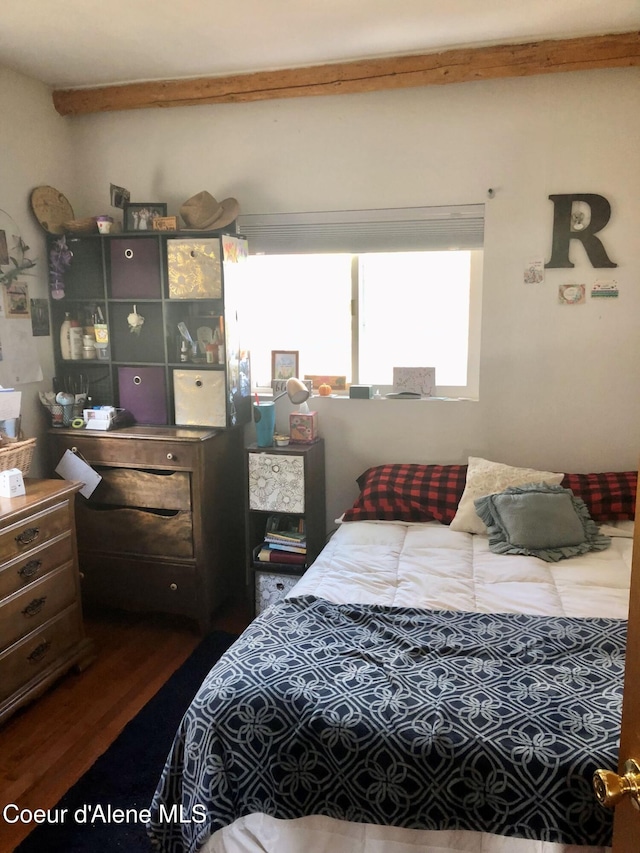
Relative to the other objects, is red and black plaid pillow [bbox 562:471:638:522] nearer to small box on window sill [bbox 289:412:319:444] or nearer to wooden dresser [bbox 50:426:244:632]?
small box on window sill [bbox 289:412:319:444]

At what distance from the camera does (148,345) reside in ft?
10.4

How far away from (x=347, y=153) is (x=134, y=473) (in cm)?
179

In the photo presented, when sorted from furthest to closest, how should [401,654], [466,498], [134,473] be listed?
1. [134,473]
2. [466,498]
3. [401,654]

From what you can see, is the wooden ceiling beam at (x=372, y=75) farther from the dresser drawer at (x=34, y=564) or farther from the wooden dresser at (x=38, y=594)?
the dresser drawer at (x=34, y=564)

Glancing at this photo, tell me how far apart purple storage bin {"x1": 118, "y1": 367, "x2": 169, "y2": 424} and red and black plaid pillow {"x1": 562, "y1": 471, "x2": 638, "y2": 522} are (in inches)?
75.1

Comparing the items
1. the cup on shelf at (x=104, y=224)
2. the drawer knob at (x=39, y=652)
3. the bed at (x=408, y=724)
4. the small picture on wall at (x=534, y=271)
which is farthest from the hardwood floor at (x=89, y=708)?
the small picture on wall at (x=534, y=271)

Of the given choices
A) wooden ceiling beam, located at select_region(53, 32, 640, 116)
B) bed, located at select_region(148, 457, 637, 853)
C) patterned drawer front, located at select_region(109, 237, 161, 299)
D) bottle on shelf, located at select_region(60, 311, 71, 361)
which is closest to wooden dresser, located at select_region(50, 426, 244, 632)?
bottle on shelf, located at select_region(60, 311, 71, 361)

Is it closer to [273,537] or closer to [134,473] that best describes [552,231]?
[273,537]

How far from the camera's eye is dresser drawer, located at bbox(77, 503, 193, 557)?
2861mm

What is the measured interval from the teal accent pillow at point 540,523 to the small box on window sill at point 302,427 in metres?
0.89

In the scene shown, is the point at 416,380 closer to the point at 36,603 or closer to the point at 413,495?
the point at 413,495

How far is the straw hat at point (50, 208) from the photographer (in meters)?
2.96

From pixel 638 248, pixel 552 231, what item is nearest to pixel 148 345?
pixel 552 231

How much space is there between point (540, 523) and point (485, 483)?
1.17 feet
